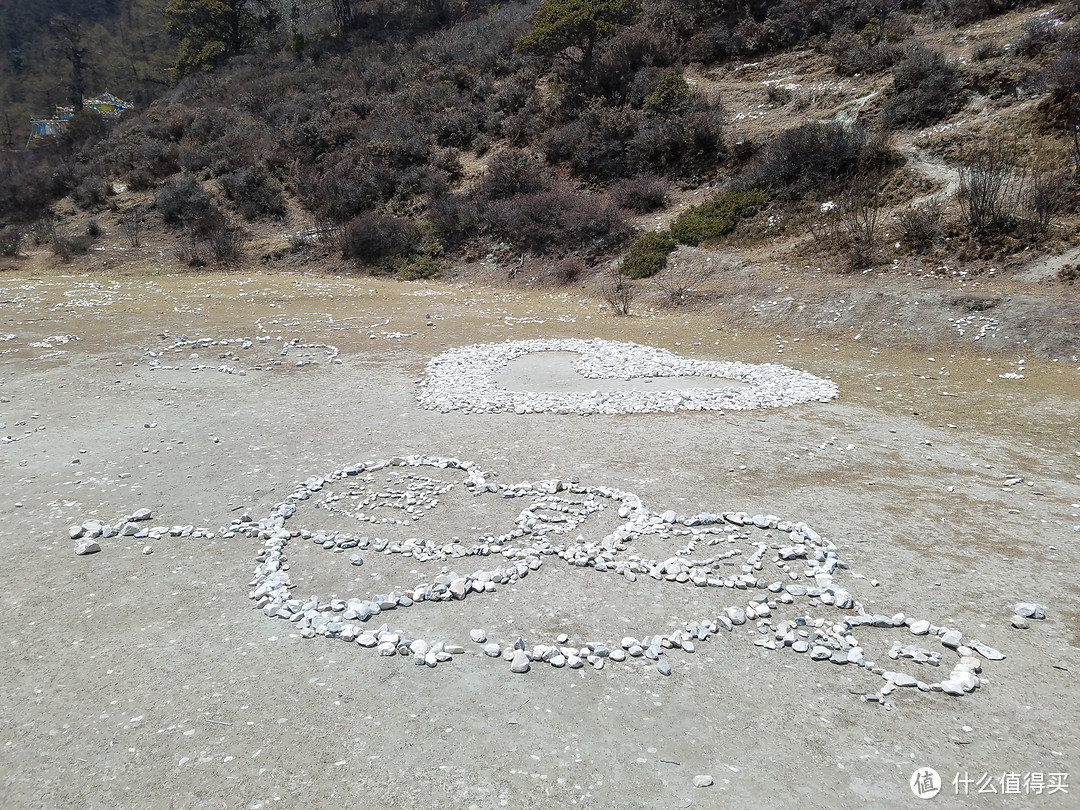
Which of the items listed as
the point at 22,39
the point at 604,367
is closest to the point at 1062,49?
the point at 604,367

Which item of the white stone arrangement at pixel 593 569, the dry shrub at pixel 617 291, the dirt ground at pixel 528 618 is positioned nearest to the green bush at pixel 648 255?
the dry shrub at pixel 617 291

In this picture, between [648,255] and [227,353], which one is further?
[648,255]

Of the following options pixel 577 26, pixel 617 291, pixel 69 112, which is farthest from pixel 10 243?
pixel 69 112

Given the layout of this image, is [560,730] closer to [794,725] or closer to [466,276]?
[794,725]

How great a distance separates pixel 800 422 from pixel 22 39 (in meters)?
90.2

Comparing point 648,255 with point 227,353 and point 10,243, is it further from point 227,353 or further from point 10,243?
point 10,243

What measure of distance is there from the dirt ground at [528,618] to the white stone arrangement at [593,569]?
0.12 m

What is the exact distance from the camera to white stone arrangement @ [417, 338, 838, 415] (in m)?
9.88

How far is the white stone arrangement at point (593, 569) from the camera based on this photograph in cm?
455

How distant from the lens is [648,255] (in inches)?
766

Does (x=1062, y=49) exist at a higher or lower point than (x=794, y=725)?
higher

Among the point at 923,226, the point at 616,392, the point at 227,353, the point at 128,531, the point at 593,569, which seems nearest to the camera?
the point at 593,569

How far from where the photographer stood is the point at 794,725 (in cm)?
393

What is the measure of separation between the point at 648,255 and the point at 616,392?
1007 cm
